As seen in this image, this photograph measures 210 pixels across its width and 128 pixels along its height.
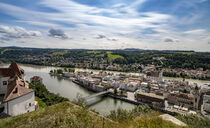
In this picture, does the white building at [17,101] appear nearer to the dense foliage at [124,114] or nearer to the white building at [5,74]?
the white building at [5,74]

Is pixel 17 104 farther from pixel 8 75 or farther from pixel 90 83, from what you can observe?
pixel 90 83

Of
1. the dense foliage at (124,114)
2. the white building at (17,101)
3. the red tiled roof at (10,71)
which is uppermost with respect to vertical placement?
the red tiled roof at (10,71)

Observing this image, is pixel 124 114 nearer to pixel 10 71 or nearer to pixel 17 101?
pixel 17 101

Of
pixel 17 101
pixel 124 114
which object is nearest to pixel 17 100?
pixel 17 101

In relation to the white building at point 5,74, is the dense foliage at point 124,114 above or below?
below

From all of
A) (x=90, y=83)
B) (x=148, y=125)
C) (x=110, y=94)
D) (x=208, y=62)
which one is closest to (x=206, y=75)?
(x=208, y=62)

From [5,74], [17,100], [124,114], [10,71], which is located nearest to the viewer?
[17,100]

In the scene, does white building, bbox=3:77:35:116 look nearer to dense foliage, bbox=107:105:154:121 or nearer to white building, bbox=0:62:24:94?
white building, bbox=0:62:24:94

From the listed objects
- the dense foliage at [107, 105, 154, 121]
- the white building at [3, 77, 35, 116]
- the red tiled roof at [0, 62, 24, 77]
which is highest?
the red tiled roof at [0, 62, 24, 77]

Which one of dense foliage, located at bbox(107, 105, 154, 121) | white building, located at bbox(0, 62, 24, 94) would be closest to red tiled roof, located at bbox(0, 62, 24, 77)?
white building, located at bbox(0, 62, 24, 94)

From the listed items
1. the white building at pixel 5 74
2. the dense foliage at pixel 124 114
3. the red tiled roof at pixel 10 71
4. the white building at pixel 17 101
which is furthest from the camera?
the red tiled roof at pixel 10 71

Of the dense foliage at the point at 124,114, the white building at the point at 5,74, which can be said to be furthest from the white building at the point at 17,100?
the dense foliage at the point at 124,114
